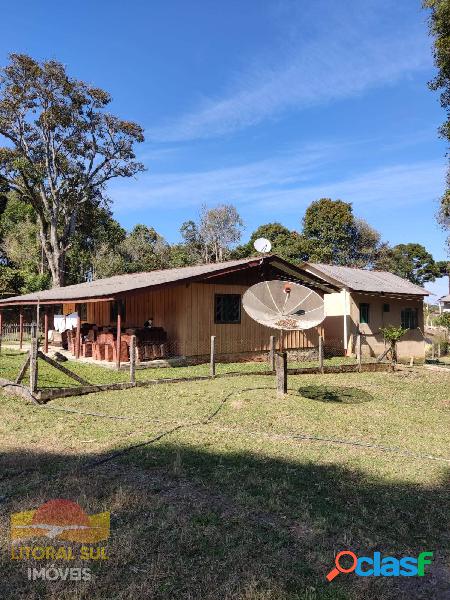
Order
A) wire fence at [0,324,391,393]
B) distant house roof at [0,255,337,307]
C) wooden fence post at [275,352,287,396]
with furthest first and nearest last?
distant house roof at [0,255,337,307] → wire fence at [0,324,391,393] → wooden fence post at [275,352,287,396]

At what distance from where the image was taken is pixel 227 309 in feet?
60.4

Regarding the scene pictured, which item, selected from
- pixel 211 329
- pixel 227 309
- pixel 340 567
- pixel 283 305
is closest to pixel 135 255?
pixel 227 309

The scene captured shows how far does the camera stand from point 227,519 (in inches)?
179

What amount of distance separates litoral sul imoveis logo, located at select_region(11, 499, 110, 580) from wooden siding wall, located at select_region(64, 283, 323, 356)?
484 inches

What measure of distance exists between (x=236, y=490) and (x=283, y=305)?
8.11 metres

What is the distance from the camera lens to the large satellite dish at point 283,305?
12.3 meters

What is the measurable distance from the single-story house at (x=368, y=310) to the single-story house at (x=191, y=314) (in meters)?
2.21

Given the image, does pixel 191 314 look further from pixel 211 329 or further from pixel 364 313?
pixel 364 313

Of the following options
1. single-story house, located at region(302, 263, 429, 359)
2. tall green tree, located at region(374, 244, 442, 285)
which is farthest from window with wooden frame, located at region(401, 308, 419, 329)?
tall green tree, located at region(374, 244, 442, 285)

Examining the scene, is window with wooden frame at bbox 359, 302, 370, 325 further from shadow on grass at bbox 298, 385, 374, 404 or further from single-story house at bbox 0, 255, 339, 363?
shadow on grass at bbox 298, 385, 374, 404

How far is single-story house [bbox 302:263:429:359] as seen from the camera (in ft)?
71.4

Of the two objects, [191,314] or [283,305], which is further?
[191,314]

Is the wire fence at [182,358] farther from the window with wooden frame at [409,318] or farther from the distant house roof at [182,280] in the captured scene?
the window with wooden frame at [409,318]

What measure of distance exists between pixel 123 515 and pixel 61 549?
2.42 feet
